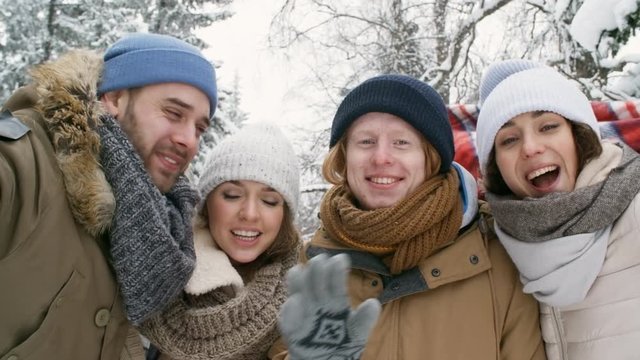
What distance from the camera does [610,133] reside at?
2232mm

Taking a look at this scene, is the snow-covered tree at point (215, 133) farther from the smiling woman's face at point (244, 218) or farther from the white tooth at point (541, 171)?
the white tooth at point (541, 171)

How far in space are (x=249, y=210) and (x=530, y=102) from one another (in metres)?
1.51

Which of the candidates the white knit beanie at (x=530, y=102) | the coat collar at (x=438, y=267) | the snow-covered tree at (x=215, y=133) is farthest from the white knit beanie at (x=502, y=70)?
the snow-covered tree at (x=215, y=133)

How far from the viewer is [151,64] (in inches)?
95.5

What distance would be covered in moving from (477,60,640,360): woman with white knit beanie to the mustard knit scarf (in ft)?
0.75

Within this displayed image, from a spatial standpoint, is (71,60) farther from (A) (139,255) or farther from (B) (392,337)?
(B) (392,337)

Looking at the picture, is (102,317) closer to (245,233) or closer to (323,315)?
(245,233)

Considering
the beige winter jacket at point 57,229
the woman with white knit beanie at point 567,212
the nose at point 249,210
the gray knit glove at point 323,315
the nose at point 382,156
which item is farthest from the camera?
the nose at point 249,210

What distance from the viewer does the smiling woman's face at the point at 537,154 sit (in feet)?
6.66

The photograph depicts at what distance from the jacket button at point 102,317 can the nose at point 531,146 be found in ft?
6.22

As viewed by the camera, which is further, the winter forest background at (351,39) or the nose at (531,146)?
the winter forest background at (351,39)

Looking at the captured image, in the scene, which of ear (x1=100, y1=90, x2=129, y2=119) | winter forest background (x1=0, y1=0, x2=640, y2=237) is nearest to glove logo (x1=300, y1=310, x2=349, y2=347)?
ear (x1=100, y1=90, x2=129, y2=119)

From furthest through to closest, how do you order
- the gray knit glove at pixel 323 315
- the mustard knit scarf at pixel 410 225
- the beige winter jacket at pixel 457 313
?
the mustard knit scarf at pixel 410 225 → the beige winter jacket at pixel 457 313 → the gray knit glove at pixel 323 315

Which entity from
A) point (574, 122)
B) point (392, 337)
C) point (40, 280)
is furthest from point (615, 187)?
point (40, 280)
